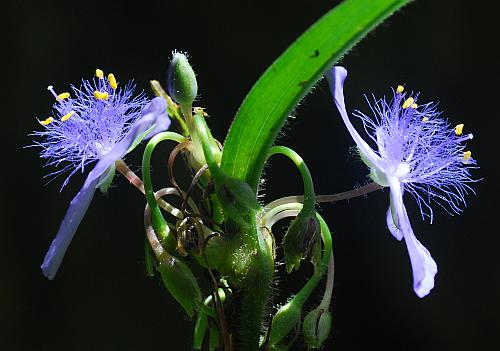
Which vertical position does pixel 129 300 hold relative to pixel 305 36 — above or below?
above

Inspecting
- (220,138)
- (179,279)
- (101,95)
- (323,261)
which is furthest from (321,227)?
(220,138)

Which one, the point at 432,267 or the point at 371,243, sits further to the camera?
the point at 371,243

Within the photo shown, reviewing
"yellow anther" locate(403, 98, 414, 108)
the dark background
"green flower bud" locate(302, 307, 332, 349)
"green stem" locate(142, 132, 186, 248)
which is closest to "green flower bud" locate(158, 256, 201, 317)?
"green stem" locate(142, 132, 186, 248)

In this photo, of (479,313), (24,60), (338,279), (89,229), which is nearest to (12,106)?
(24,60)

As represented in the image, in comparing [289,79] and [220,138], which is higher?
[220,138]

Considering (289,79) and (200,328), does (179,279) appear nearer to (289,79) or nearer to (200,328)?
(200,328)

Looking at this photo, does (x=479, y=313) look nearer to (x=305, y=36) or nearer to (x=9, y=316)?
(x=9, y=316)
